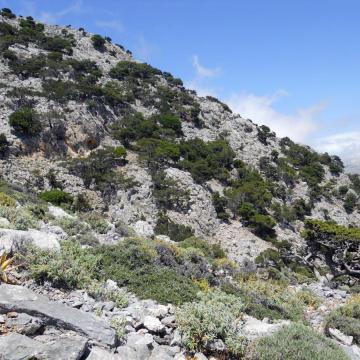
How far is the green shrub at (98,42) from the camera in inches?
2494

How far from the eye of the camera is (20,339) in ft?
18.8

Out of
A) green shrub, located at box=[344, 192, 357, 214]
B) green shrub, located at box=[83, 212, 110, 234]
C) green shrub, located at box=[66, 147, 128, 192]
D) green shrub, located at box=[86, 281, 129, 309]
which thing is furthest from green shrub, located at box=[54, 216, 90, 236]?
green shrub, located at box=[344, 192, 357, 214]

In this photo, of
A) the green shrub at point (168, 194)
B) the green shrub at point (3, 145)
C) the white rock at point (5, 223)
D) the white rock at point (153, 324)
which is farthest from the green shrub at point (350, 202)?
the white rock at point (153, 324)

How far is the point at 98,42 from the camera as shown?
6378cm

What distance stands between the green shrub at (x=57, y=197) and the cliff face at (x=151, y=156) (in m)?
1.64

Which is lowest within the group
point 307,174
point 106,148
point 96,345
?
point 96,345

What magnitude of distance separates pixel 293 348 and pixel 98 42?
6317 centimetres

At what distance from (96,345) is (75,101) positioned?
34954 mm

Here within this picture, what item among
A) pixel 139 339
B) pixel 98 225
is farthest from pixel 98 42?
pixel 139 339

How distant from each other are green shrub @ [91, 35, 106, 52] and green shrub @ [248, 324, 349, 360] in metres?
61.7

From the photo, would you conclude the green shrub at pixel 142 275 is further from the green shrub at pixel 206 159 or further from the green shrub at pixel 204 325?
the green shrub at pixel 206 159

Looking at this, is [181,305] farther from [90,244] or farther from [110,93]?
[110,93]

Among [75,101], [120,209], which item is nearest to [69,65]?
[75,101]

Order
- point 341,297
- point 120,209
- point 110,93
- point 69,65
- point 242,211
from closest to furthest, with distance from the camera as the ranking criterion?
1. point 341,297
2. point 120,209
3. point 242,211
4. point 110,93
5. point 69,65
